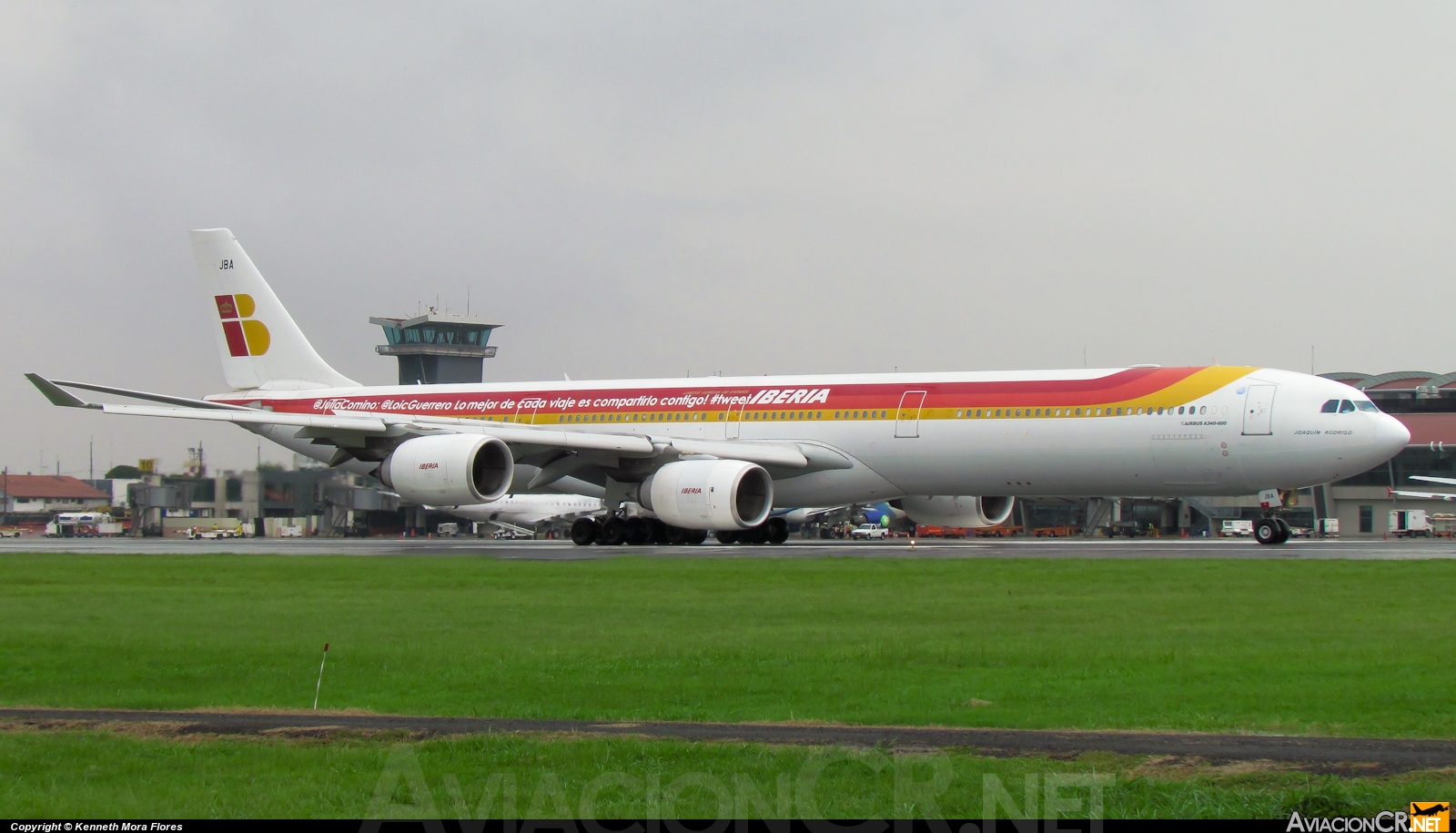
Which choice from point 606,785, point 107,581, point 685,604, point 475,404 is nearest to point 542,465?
point 475,404

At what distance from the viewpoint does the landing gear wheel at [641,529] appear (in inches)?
1447

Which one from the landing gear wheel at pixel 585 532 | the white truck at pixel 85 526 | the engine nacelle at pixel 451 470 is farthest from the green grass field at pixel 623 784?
the white truck at pixel 85 526

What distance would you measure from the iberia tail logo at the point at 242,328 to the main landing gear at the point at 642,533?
41.9 ft

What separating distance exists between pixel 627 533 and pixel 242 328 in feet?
50.5

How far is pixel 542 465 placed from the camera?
37.1m

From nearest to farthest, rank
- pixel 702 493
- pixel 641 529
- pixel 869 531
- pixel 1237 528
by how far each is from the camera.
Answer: pixel 702 493
pixel 641 529
pixel 1237 528
pixel 869 531

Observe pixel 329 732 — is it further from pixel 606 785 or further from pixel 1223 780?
pixel 1223 780

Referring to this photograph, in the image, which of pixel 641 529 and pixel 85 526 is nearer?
pixel 641 529

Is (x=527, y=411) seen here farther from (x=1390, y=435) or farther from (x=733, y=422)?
(x=1390, y=435)

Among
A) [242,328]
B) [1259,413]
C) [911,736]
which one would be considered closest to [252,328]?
[242,328]

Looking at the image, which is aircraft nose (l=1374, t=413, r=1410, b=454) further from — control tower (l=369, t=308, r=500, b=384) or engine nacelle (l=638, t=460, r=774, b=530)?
control tower (l=369, t=308, r=500, b=384)

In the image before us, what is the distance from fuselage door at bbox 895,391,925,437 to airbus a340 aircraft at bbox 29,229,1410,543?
46mm

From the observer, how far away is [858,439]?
35.2 meters

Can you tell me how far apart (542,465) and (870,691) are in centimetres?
2678
